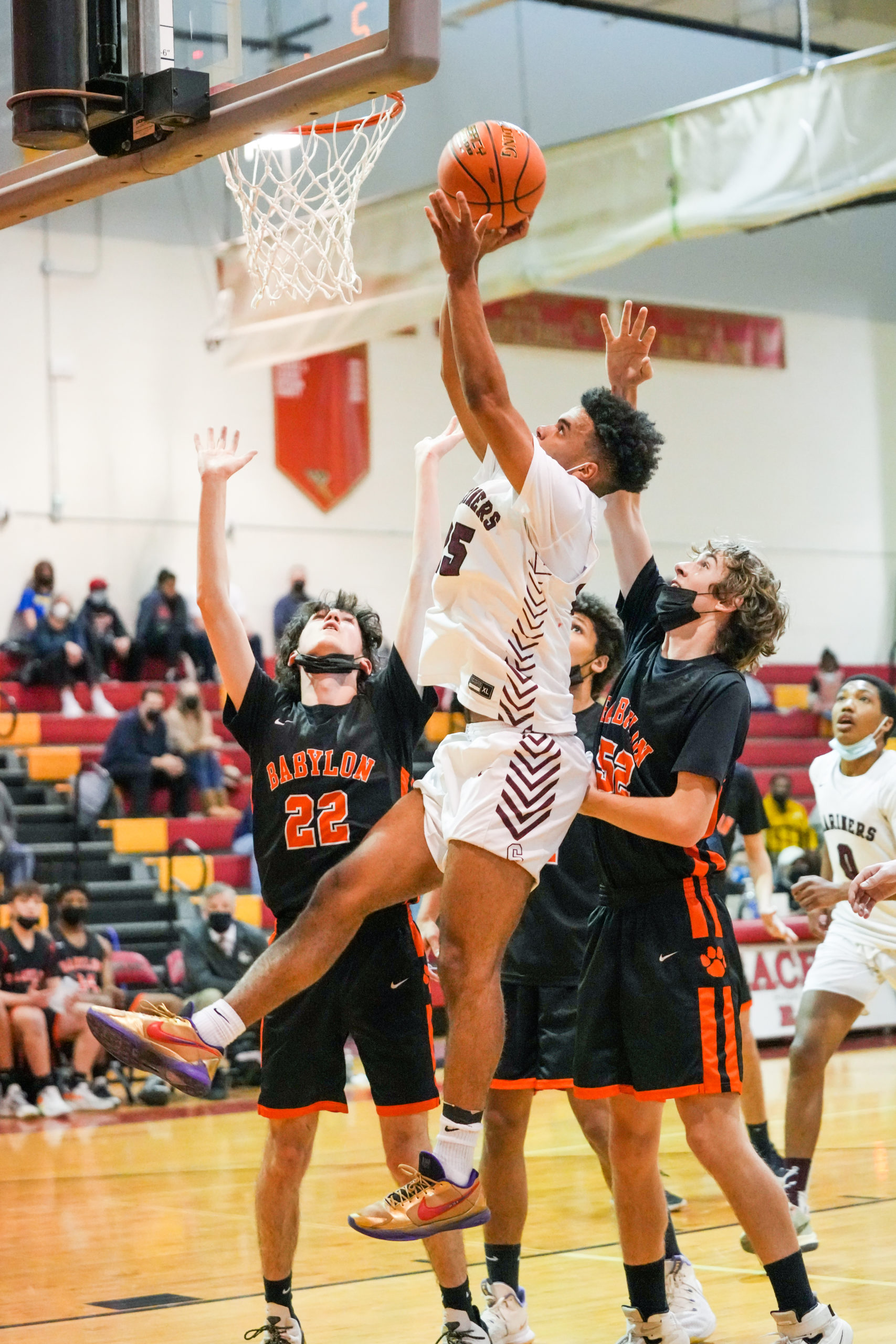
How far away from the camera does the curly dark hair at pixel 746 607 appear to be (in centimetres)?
466

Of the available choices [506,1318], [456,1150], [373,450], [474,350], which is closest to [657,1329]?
[506,1318]

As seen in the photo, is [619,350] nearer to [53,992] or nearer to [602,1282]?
[602,1282]

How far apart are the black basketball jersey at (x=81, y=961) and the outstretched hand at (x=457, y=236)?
7499 millimetres

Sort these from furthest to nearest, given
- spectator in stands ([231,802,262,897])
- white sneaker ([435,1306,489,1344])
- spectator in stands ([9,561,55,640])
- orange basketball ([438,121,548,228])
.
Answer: spectator in stands ([9,561,55,640]), spectator in stands ([231,802,262,897]), white sneaker ([435,1306,489,1344]), orange basketball ([438,121,548,228])

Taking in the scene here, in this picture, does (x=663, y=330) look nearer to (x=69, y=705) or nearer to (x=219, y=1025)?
(x=69, y=705)

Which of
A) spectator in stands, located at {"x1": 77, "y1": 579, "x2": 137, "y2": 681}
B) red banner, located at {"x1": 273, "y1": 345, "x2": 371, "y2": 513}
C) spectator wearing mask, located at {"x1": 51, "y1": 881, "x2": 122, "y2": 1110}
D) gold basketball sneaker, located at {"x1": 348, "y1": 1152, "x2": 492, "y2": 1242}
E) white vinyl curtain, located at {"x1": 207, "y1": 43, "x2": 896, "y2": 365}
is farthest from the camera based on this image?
red banner, located at {"x1": 273, "y1": 345, "x2": 371, "y2": 513}

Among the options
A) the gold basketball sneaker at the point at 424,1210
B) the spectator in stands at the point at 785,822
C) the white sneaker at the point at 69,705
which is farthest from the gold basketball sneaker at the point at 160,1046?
the spectator in stands at the point at 785,822

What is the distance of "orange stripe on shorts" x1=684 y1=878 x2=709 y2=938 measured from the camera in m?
4.53

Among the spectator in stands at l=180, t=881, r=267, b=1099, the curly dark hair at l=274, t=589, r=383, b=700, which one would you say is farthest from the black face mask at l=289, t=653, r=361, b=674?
the spectator in stands at l=180, t=881, r=267, b=1099

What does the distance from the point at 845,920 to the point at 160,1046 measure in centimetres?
342

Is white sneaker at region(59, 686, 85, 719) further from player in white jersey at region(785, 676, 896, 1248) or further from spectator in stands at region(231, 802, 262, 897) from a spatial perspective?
player in white jersey at region(785, 676, 896, 1248)

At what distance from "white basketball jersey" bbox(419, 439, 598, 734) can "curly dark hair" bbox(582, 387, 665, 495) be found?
0.13m

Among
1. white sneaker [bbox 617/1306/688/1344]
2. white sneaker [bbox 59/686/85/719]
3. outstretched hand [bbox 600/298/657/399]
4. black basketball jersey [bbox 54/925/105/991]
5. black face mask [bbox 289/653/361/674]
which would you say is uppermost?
outstretched hand [bbox 600/298/657/399]

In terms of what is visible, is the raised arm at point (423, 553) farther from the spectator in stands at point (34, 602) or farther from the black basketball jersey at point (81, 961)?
the spectator in stands at point (34, 602)
